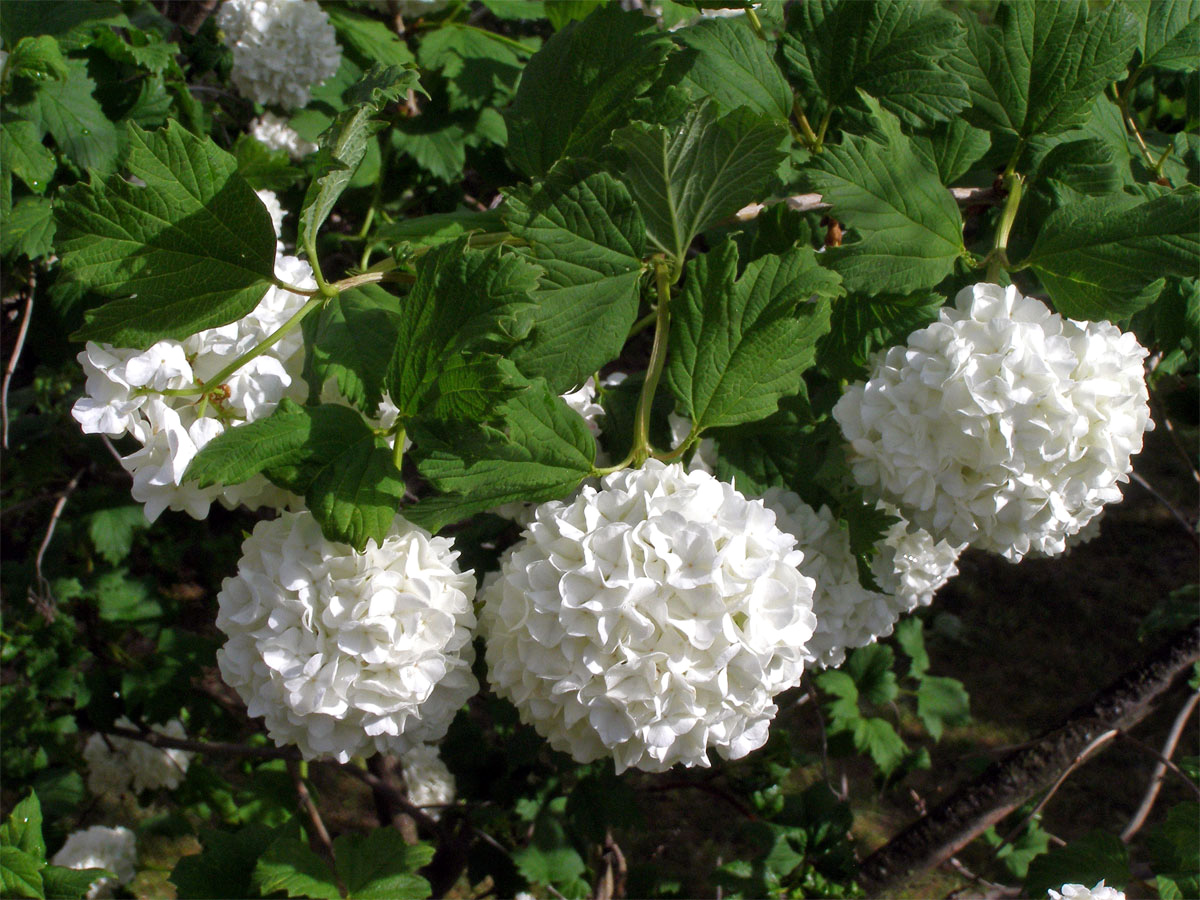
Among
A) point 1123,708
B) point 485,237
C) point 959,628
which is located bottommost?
point 959,628

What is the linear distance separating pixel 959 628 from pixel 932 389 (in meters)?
4.11

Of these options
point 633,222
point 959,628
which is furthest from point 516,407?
point 959,628

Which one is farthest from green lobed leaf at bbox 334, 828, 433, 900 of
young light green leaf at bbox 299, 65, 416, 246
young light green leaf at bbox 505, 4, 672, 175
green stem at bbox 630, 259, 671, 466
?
young light green leaf at bbox 505, 4, 672, 175

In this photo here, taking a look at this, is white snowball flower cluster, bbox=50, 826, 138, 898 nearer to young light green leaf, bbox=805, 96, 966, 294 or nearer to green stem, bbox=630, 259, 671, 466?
green stem, bbox=630, 259, 671, 466

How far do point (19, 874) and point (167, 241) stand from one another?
130 cm

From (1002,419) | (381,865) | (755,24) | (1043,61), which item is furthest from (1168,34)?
(381,865)

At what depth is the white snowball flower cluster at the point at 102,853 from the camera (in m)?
3.18

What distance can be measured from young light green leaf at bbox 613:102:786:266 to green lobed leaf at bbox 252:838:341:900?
4.68 feet

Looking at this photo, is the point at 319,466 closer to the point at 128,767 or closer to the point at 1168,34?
the point at 1168,34

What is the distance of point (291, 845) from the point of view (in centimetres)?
195

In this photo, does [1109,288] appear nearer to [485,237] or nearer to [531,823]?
[485,237]

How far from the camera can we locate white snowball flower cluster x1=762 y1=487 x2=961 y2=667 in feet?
5.51

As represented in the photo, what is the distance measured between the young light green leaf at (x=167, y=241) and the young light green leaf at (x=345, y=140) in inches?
3.1

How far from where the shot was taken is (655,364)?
1525 millimetres
